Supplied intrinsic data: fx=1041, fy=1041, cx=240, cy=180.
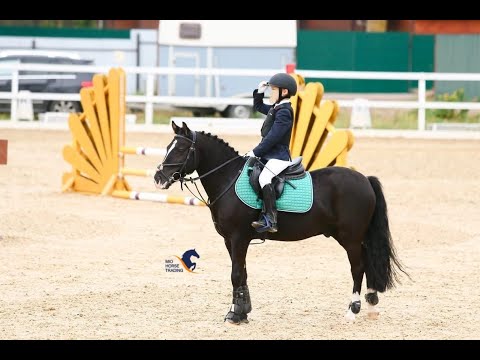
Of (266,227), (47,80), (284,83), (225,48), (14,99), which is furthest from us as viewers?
(225,48)

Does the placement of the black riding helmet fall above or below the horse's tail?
above

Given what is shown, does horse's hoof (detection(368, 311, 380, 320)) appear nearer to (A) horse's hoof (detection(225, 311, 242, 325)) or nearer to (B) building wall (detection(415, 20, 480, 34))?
(A) horse's hoof (detection(225, 311, 242, 325))

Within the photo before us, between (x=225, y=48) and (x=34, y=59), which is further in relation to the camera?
(x=225, y=48)

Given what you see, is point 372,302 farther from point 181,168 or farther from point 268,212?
point 181,168

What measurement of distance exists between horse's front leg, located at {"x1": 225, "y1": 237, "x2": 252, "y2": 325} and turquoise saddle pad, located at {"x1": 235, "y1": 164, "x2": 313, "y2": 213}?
0.98 feet

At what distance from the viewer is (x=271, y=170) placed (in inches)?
299

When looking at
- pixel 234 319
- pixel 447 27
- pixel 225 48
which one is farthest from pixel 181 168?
pixel 447 27

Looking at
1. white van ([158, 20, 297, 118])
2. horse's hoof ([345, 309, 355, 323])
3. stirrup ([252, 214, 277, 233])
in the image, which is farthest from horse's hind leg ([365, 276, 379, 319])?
white van ([158, 20, 297, 118])

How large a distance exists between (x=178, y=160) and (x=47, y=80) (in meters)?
18.5

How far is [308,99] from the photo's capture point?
1202 centimetres

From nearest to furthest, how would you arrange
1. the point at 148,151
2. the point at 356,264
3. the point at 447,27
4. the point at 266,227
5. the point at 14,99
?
the point at 266,227, the point at 356,264, the point at 148,151, the point at 14,99, the point at 447,27

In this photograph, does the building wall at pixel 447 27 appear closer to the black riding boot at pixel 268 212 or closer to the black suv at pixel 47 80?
the black suv at pixel 47 80

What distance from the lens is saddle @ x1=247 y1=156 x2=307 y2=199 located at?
300 inches

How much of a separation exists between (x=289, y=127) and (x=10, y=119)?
17394mm
